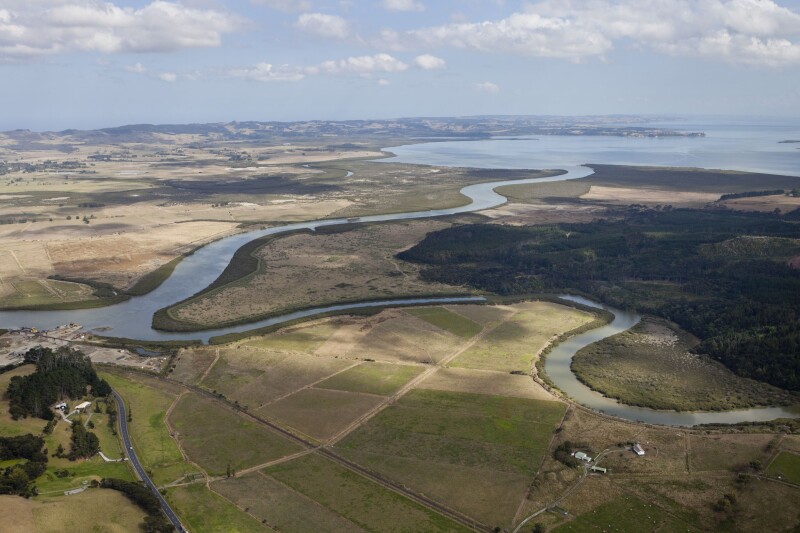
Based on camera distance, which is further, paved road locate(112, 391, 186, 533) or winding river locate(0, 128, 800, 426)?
winding river locate(0, 128, 800, 426)

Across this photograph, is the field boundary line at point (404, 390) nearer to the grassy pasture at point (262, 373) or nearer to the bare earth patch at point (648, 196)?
the grassy pasture at point (262, 373)

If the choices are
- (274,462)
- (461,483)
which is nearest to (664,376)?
(461,483)

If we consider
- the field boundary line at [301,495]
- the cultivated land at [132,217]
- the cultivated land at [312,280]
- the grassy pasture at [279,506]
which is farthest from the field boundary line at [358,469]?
the cultivated land at [132,217]

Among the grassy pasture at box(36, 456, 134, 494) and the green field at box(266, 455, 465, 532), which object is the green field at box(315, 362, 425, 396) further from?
the grassy pasture at box(36, 456, 134, 494)

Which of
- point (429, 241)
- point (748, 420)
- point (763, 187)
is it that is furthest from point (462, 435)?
point (763, 187)

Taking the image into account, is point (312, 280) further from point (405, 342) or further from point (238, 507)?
point (238, 507)

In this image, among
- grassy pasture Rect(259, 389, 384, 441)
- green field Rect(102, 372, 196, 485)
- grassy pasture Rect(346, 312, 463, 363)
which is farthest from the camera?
grassy pasture Rect(346, 312, 463, 363)

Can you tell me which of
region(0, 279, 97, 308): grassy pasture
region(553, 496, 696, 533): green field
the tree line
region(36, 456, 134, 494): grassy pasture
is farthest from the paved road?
region(0, 279, 97, 308): grassy pasture
